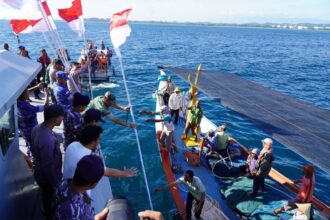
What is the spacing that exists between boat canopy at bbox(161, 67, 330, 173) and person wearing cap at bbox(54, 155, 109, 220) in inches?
256

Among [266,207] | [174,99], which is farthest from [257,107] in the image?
[266,207]

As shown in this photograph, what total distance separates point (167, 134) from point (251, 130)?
8.96 metres

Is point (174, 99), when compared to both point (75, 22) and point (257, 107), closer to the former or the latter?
point (257, 107)

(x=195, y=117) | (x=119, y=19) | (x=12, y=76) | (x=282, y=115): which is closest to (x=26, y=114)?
(x=12, y=76)

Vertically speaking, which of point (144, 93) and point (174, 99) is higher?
point (174, 99)

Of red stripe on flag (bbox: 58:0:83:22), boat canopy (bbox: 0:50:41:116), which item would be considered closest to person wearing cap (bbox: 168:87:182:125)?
red stripe on flag (bbox: 58:0:83:22)

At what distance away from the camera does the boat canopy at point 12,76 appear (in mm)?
3672

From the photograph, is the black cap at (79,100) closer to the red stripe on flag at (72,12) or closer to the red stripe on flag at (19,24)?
the red stripe on flag at (72,12)

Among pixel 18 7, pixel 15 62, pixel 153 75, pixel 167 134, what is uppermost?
pixel 18 7

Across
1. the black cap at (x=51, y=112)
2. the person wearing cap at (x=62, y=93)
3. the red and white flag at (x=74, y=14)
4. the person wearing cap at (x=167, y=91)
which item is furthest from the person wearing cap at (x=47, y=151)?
the person wearing cap at (x=167, y=91)

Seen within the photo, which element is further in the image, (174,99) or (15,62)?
(174,99)

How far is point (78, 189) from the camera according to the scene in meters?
3.04

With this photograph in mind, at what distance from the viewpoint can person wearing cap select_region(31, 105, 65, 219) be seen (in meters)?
4.47

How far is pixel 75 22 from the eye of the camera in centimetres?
1060
